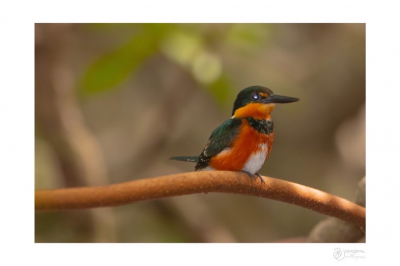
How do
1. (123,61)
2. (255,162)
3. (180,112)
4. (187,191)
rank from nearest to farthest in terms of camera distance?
(187,191), (255,162), (123,61), (180,112)

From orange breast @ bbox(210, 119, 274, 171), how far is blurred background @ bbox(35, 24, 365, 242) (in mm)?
157

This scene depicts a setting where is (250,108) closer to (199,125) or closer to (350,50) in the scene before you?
(199,125)

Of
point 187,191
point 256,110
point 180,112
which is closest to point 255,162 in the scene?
point 256,110

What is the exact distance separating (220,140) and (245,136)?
0.30ft

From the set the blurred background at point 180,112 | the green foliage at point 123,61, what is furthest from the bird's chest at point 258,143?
the green foliage at point 123,61

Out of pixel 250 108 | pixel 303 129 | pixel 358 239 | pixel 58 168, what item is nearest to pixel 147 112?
pixel 58 168

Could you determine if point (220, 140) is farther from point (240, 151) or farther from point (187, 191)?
point (187, 191)

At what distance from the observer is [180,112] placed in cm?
213

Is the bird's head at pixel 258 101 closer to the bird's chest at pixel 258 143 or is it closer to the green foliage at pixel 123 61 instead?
the bird's chest at pixel 258 143
